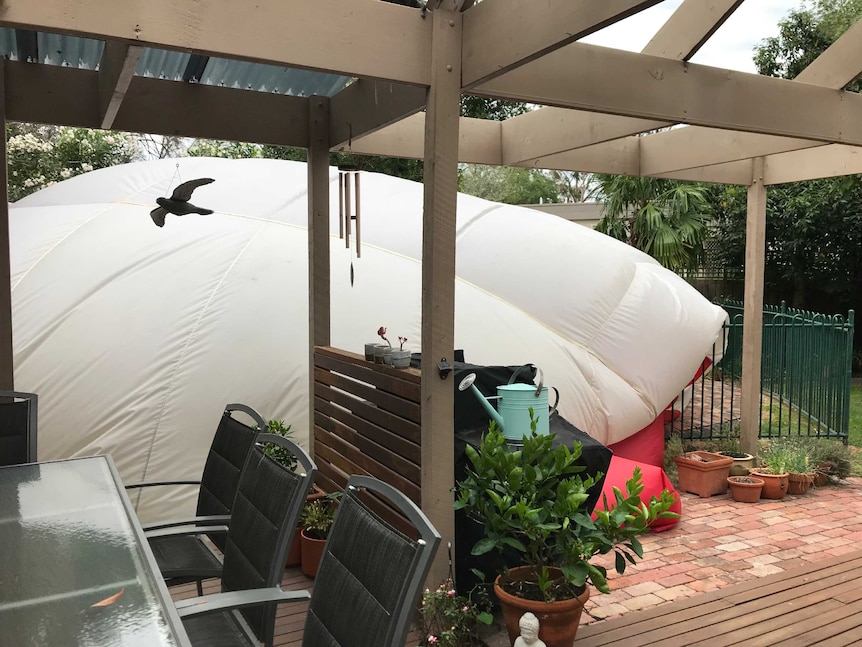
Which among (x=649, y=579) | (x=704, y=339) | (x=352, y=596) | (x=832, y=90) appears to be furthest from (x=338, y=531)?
(x=704, y=339)

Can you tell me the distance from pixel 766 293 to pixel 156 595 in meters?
13.3

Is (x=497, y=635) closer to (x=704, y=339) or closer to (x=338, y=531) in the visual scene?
(x=338, y=531)

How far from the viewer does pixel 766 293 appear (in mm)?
13141

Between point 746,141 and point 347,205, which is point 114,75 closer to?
point 347,205

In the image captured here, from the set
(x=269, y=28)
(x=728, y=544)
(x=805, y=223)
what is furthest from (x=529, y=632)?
(x=805, y=223)

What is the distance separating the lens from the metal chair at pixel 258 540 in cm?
187

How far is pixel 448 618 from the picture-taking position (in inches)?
116

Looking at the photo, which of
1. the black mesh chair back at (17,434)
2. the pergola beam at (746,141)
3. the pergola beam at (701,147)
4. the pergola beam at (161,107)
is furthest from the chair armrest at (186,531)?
the pergola beam at (701,147)

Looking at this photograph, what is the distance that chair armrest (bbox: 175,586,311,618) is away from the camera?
5.58ft

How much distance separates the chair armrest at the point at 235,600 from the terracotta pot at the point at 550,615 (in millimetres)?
1234

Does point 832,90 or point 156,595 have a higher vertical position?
point 832,90

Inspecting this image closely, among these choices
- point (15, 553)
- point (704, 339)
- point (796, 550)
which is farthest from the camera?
point (704, 339)

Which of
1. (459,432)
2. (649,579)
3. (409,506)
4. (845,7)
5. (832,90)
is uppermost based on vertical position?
(845,7)

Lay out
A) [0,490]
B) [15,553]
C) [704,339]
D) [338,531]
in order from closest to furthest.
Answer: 1. [338,531]
2. [15,553]
3. [0,490]
4. [704,339]
